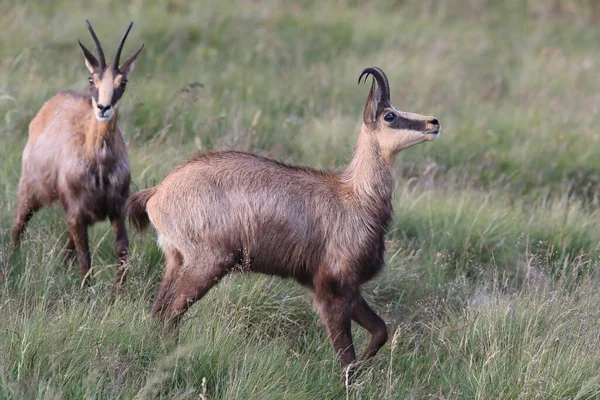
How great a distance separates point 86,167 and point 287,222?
1.77 m

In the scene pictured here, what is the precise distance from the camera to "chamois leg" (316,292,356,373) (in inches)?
211

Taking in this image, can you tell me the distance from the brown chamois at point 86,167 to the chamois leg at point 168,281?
62cm

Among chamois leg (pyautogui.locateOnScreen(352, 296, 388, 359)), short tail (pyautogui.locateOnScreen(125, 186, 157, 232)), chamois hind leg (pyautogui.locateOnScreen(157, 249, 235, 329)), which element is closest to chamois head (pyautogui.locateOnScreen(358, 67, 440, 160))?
chamois leg (pyautogui.locateOnScreen(352, 296, 388, 359))

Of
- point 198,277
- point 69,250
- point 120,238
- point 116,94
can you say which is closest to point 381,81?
point 198,277

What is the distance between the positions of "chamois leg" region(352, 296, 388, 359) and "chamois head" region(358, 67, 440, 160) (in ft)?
3.11

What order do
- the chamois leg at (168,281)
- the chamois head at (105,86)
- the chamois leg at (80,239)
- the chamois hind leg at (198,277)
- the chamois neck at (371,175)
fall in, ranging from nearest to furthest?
1. the chamois hind leg at (198,277)
2. the chamois leg at (168,281)
3. the chamois neck at (371,175)
4. the chamois head at (105,86)
5. the chamois leg at (80,239)

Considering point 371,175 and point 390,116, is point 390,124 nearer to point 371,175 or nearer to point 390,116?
point 390,116

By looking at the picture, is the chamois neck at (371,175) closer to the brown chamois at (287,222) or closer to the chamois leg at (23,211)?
the brown chamois at (287,222)

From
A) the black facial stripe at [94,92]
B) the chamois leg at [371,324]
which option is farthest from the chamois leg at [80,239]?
the chamois leg at [371,324]

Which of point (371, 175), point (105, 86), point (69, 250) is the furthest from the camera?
point (69, 250)

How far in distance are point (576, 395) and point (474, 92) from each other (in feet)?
23.0

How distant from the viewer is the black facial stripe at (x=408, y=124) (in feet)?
18.2

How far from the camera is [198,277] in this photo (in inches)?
208

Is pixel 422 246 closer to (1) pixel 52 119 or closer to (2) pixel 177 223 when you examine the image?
(2) pixel 177 223
